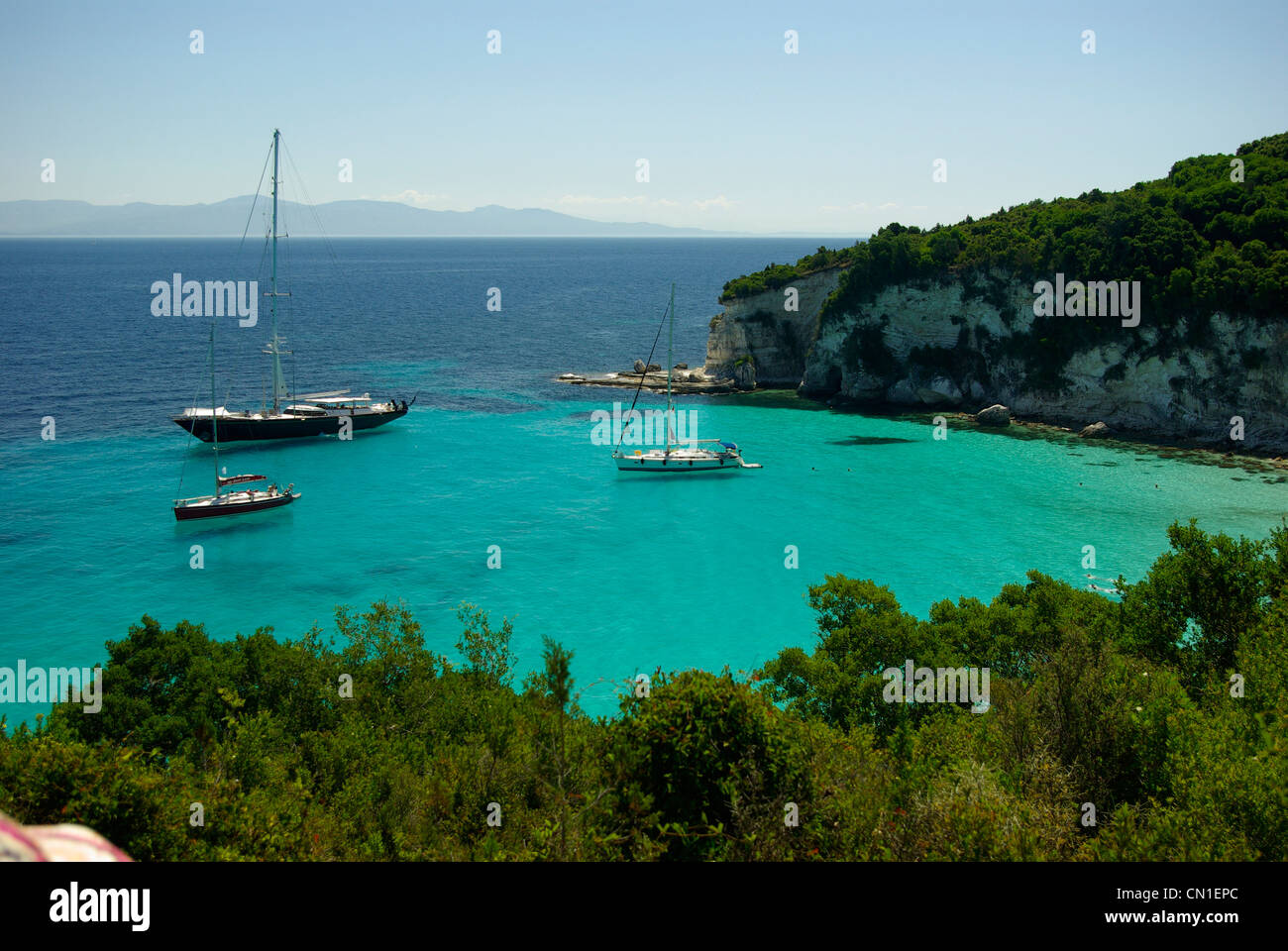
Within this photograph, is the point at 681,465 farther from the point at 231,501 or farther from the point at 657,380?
the point at 231,501

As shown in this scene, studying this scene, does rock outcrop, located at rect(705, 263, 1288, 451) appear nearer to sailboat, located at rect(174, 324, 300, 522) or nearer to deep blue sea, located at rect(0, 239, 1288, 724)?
deep blue sea, located at rect(0, 239, 1288, 724)

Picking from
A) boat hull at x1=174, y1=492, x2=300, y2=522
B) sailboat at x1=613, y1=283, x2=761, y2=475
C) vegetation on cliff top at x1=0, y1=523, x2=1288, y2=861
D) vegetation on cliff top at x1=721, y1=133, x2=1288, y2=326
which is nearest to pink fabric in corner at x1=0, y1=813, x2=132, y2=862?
vegetation on cliff top at x1=0, y1=523, x2=1288, y2=861

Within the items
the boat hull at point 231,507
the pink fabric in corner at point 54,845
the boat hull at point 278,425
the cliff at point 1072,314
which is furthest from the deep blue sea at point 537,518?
the pink fabric in corner at point 54,845

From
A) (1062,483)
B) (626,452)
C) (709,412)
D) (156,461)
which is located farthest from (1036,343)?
(156,461)

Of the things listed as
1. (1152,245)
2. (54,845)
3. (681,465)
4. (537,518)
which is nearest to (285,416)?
(537,518)

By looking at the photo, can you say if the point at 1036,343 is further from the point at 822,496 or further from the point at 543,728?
the point at 543,728
